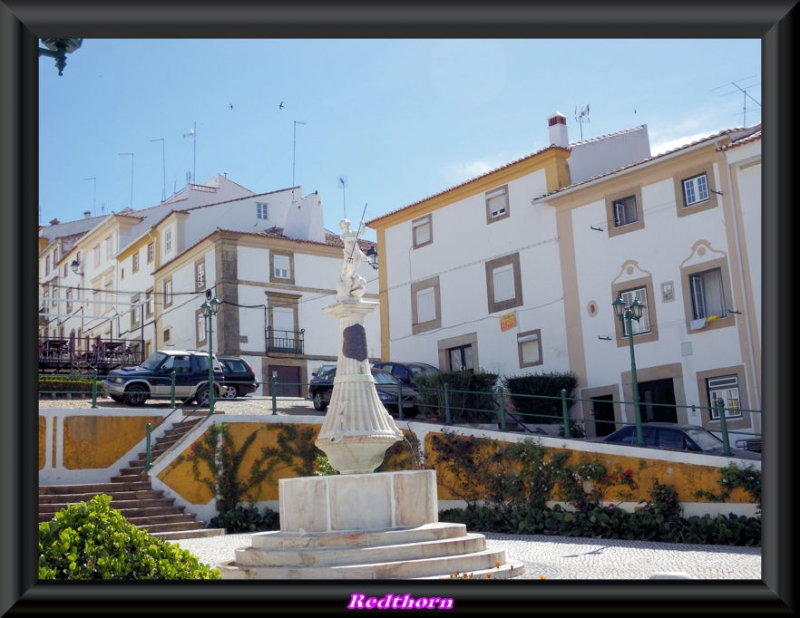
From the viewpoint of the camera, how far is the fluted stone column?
436 inches

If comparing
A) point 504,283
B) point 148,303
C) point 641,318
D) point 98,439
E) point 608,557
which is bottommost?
point 608,557

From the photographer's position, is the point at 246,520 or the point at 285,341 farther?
the point at 285,341

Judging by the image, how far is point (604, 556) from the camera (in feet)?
38.5

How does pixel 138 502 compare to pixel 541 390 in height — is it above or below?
below

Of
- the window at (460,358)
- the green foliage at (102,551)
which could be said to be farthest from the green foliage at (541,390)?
the green foliage at (102,551)

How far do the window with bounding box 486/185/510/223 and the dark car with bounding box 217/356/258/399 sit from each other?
807cm

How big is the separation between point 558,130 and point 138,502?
53.6 ft

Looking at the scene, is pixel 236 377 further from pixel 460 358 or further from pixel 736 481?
pixel 736 481

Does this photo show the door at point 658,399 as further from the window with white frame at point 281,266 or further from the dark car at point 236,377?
the window with white frame at point 281,266

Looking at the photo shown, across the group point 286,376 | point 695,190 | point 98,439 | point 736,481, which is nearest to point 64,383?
point 98,439

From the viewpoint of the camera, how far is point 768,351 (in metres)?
3.98

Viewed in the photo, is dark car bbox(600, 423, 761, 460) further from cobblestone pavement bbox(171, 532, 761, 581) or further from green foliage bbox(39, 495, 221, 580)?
green foliage bbox(39, 495, 221, 580)

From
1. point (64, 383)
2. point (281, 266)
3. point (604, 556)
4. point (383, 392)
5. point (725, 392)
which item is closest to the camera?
point (604, 556)

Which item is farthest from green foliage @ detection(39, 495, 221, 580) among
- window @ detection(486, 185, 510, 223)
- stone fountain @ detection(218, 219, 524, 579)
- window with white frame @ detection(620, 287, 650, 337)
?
window @ detection(486, 185, 510, 223)
